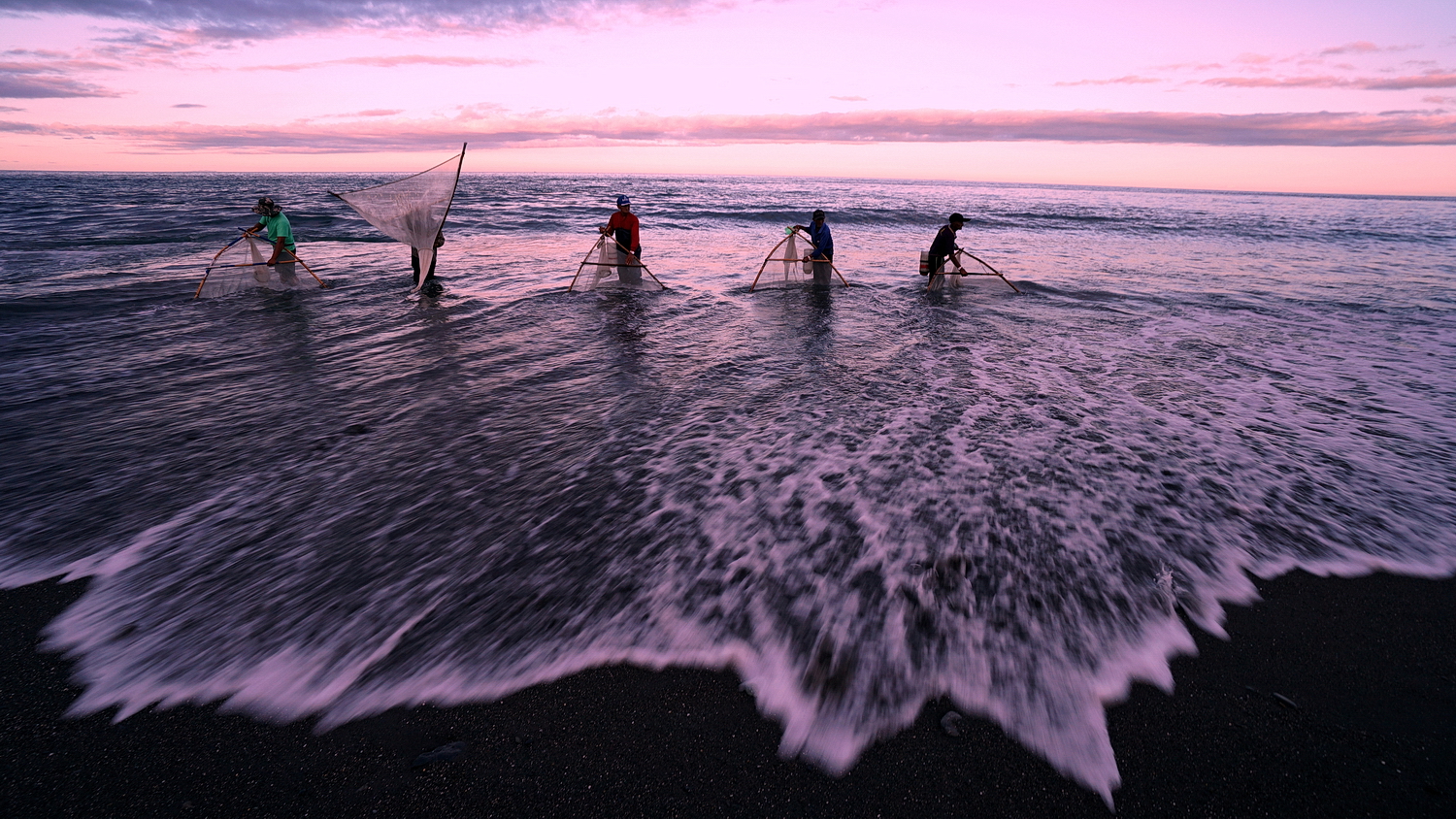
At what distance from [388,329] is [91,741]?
8.58 meters

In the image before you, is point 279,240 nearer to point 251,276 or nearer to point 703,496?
point 251,276

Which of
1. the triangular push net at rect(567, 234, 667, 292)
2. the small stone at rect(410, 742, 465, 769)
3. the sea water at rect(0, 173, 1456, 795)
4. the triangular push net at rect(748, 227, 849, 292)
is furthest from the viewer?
the triangular push net at rect(748, 227, 849, 292)

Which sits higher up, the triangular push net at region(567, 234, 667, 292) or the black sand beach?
the triangular push net at region(567, 234, 667, 292)

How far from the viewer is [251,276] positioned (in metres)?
13.1

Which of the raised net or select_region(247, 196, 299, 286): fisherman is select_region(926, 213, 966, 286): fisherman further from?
select_region(247, 196, 299, 286): fisherman

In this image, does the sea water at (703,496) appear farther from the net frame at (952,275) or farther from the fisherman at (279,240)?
the net frame at (952,275)

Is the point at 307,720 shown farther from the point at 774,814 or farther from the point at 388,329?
the point at 388,329

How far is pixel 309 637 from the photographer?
3.37 metres

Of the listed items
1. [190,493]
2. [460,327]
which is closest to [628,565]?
[190,493]

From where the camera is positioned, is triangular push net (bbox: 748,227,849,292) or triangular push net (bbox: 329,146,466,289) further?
triangular push net (bbox: 748,227,849,292)

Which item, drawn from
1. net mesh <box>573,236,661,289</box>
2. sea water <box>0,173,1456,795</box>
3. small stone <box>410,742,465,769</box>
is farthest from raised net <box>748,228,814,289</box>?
small stone <box>410,742,465,769</box>

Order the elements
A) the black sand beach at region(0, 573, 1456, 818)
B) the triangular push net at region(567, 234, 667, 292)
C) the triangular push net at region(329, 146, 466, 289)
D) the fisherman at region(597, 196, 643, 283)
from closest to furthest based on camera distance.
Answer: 1. the black sand beach at region(0, 573, 1456, 818)
2. the triangular push net at region(329, 146, 466, 289)
3. the fisherman at region(597, 196, 643, 283)
4. the triangular push net at region(567, 234, 667, 292)

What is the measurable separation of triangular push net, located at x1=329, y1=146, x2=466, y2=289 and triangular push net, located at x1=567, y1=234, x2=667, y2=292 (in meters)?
3.29

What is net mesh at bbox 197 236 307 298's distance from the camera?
1246 cm
